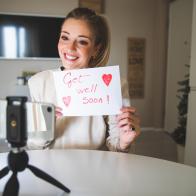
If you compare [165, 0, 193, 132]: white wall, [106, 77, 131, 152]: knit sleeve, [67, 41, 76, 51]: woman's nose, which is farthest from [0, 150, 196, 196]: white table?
[165, 0, 193, 132]: white wall

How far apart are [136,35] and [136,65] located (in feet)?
1.59

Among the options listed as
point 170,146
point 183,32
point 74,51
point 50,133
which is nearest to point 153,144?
point 170,146

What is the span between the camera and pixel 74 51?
87cm

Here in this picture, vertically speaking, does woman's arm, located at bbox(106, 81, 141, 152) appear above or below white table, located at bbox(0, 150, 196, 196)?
above

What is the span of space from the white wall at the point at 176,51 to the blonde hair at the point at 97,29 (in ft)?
9.15

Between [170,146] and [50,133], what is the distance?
306 centimetres

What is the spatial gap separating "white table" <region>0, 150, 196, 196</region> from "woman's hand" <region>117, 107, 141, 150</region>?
2.6 inches

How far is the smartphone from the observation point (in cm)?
52

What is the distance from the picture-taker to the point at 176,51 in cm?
A: 378

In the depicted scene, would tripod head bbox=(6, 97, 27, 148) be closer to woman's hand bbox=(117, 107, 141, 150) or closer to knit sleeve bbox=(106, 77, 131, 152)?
woman's hand bbox=(117, 107, 141, 150)

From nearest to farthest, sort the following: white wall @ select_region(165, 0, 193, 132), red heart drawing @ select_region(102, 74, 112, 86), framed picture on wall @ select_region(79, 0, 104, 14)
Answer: red heart drawing @ select_region(102, 74, 112, 86) < white wall @ select_region(165, 0, 193, 132) < framed picture on wall @ select_region(79, 0, 104, 14)

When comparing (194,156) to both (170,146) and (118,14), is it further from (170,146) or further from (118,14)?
(118,14)

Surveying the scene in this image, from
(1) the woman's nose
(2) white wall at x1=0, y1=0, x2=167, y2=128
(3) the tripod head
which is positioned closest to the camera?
(3) the tripod head

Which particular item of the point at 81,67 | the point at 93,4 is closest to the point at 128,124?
the point at 81,67
